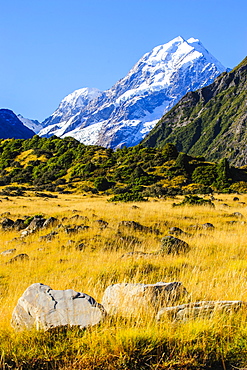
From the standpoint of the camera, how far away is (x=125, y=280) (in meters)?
6.04

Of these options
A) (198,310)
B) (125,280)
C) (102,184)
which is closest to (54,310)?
(198,310)

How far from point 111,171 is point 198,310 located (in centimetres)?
4863

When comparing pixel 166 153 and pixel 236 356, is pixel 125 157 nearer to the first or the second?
pixel 166 153

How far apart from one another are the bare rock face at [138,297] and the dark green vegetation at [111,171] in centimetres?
2401

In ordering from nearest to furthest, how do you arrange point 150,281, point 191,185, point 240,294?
point 240,294, point 150,281, point 191,185

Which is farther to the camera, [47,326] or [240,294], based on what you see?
[240,294]

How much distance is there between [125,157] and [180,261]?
169ft

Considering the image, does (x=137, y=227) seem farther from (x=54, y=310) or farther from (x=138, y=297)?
(x=54, y=310)

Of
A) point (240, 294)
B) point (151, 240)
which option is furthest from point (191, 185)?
point (240, 294)

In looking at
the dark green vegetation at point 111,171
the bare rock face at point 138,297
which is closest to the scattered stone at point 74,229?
the bare rock face at point 138,297

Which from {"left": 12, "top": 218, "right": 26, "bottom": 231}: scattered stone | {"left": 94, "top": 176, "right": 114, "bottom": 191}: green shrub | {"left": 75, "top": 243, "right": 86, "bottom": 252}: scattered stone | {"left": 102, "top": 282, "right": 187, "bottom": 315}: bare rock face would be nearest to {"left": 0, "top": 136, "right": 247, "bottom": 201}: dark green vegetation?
{"left": 94, "top": 176, "right": 114, "bottom": 191}: green shrub

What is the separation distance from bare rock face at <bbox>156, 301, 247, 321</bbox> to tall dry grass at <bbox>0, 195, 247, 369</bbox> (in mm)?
125

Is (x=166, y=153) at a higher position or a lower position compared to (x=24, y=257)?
higher

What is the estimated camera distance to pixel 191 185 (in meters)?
41.2
